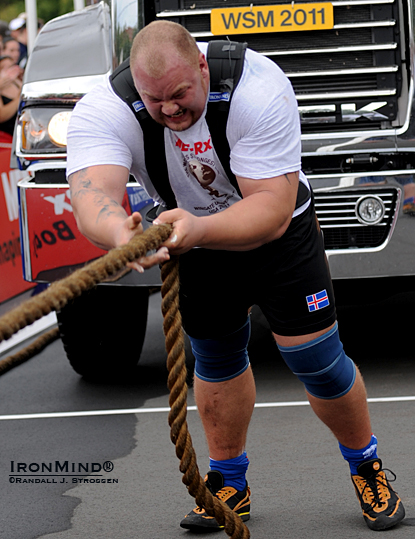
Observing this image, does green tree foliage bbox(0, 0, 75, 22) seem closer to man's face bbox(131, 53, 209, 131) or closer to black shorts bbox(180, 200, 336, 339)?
black shorts bbox(180, 200, 336, 339)

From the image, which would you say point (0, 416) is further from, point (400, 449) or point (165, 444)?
point (400, 449)

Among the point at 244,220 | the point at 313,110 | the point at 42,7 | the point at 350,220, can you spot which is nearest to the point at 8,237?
the point at 313,110

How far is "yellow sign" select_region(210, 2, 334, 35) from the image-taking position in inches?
177

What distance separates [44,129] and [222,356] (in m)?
1.80

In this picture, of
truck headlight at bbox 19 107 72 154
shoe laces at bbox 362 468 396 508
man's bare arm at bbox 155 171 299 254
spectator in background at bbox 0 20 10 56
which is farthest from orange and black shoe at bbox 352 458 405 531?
spectator in background at bbox 0 20 10 56

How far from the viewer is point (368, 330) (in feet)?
19.2

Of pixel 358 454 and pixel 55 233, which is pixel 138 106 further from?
pixel 55 233

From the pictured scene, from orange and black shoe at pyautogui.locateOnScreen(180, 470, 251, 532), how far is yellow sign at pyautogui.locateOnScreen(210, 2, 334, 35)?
2294 millimetres

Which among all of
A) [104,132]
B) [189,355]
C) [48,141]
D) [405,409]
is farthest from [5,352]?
[104,132]

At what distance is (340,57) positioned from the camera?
4.60m

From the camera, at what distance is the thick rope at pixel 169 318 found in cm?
188

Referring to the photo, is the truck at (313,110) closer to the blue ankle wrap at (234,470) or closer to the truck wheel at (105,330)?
the truck wheel at (105,330)

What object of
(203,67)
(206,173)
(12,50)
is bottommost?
(12,50)

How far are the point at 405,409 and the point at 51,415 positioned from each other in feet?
5.52
